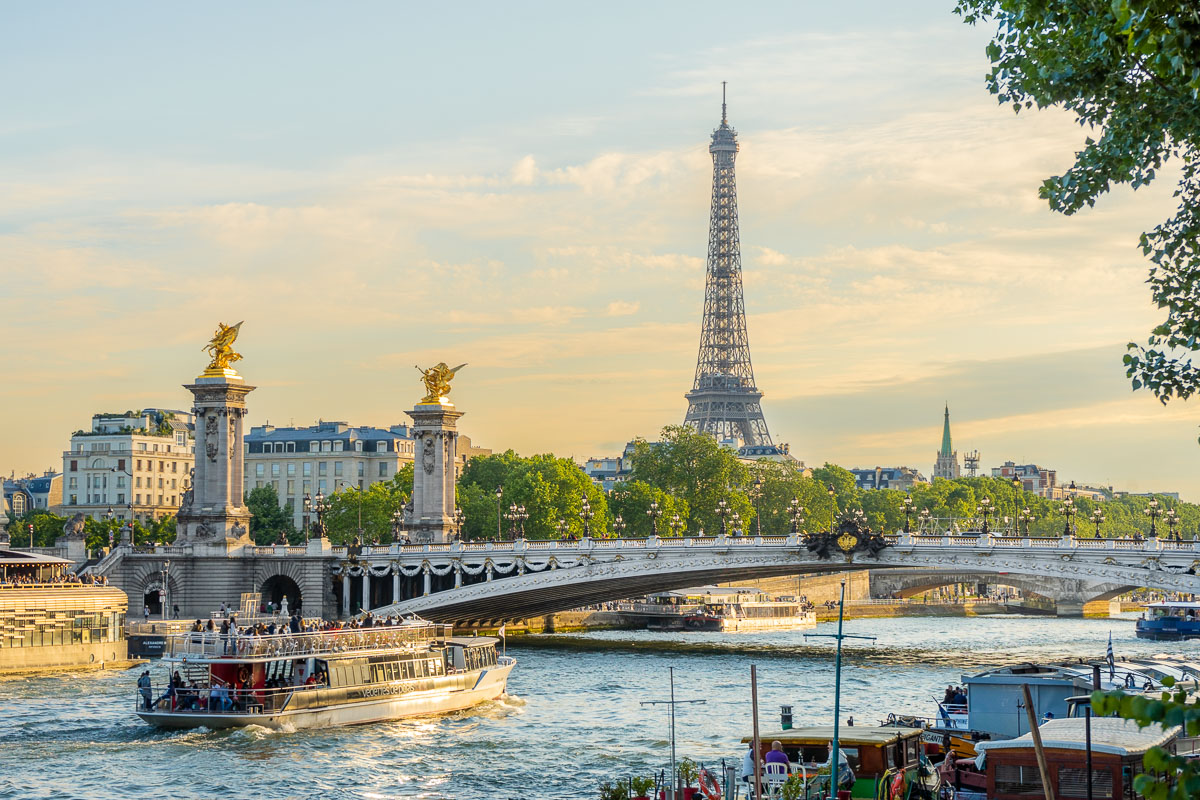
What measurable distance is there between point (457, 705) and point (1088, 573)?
76.0 ft

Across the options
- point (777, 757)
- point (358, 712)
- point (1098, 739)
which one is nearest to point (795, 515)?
point (358, 712)

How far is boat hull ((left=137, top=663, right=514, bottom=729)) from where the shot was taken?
42.4 metres

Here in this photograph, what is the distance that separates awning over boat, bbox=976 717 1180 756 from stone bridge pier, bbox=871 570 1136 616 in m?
83.8

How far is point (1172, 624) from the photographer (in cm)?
8169

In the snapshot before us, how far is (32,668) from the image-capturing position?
55.8 meters

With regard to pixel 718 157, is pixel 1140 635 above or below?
below

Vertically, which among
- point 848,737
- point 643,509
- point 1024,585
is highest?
point 643,509

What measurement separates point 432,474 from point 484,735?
4208 centimetres

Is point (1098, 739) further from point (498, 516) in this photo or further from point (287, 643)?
point (498, 516)

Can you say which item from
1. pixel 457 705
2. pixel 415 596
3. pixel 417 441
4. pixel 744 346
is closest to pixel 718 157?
pixel 744 346

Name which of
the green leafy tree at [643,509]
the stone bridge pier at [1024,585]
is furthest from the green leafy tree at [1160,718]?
the stone bridge pier at [1024,585]

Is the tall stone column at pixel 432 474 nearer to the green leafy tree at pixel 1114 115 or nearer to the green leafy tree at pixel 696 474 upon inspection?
the green leafy tree at pixel 696 474

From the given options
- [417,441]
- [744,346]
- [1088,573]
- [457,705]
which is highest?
[744,346]

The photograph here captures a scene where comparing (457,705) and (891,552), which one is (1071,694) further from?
(891,552)
